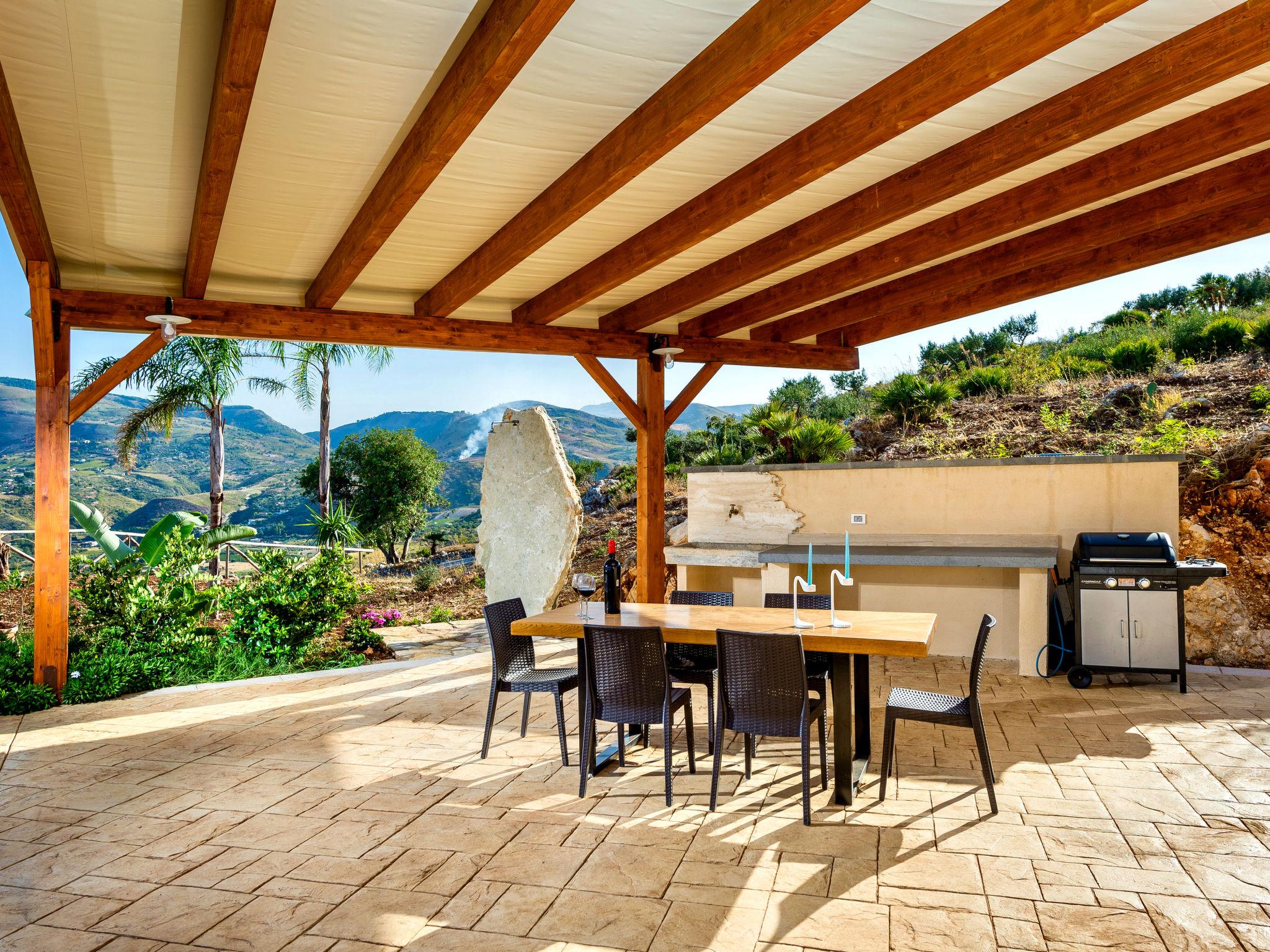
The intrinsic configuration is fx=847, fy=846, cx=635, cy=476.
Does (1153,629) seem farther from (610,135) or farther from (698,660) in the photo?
(610,135)

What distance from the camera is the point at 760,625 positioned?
423cm

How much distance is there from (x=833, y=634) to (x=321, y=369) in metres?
13.0

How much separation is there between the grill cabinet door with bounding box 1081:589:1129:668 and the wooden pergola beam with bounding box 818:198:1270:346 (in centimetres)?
237

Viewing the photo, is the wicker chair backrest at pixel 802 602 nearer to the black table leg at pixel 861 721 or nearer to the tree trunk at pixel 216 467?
the black table leg at pixel 861 721

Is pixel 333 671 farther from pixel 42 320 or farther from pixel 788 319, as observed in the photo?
pixel 788 319

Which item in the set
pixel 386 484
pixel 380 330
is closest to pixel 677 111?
pixel 380 330

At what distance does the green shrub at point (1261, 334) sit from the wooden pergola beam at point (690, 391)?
753cm

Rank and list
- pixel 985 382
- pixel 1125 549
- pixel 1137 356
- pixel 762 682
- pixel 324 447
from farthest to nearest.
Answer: pixel 324 447 → pixel 985 382 → pixel 1137 356 → pixel 1125 549 → pixel 762 682

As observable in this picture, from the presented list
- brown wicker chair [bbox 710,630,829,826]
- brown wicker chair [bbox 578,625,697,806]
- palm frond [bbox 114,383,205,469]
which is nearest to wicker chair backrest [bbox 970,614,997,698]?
brown wicker chair [bbox 710,630,829,826]

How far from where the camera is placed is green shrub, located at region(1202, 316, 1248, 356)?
38.1 ft

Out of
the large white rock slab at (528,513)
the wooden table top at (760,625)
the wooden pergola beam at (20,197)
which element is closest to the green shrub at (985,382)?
the large white rock slab at (528,513)

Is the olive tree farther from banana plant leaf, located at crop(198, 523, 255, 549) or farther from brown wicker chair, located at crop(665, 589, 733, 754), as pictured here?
brown wicker chair, located at crop(665, 589, 733, 754)

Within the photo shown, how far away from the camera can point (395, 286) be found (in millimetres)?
6797

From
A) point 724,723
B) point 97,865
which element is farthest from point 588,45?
point 97,865
